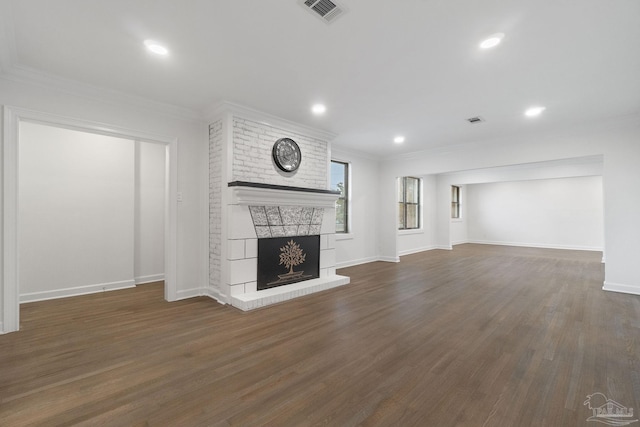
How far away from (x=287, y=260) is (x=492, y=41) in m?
3.66

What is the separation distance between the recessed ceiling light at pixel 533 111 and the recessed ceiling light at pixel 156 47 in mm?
4713

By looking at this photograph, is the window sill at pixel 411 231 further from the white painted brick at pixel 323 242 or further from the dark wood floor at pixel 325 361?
the dark wood floor at pixel 325 361

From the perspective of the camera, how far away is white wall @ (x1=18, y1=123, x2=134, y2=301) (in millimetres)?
4023

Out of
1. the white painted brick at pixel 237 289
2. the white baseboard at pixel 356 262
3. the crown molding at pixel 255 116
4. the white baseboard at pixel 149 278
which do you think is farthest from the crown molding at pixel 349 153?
the white baseboard at pixel 149 278

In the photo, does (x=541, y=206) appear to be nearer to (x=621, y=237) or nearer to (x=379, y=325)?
(x=621, y=237)

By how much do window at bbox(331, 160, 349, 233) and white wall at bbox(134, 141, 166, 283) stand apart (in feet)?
11.8

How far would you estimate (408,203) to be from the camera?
916 centimetres

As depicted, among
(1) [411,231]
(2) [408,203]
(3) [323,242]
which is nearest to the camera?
(3) [323,242]

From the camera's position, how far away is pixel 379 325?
10.3 ft

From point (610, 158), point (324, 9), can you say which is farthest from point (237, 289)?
point (610, 158)

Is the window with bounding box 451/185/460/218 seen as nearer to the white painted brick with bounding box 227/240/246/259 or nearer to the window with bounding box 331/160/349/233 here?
the window with bounding box 331/160/349/233

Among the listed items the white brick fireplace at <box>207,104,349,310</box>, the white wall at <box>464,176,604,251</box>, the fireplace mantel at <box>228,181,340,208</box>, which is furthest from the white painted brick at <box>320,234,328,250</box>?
the white wall at <box>464,176,604,251</box>

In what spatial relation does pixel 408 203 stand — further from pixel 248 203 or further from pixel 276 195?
pixel 248 203

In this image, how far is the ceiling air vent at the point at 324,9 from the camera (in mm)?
2045
